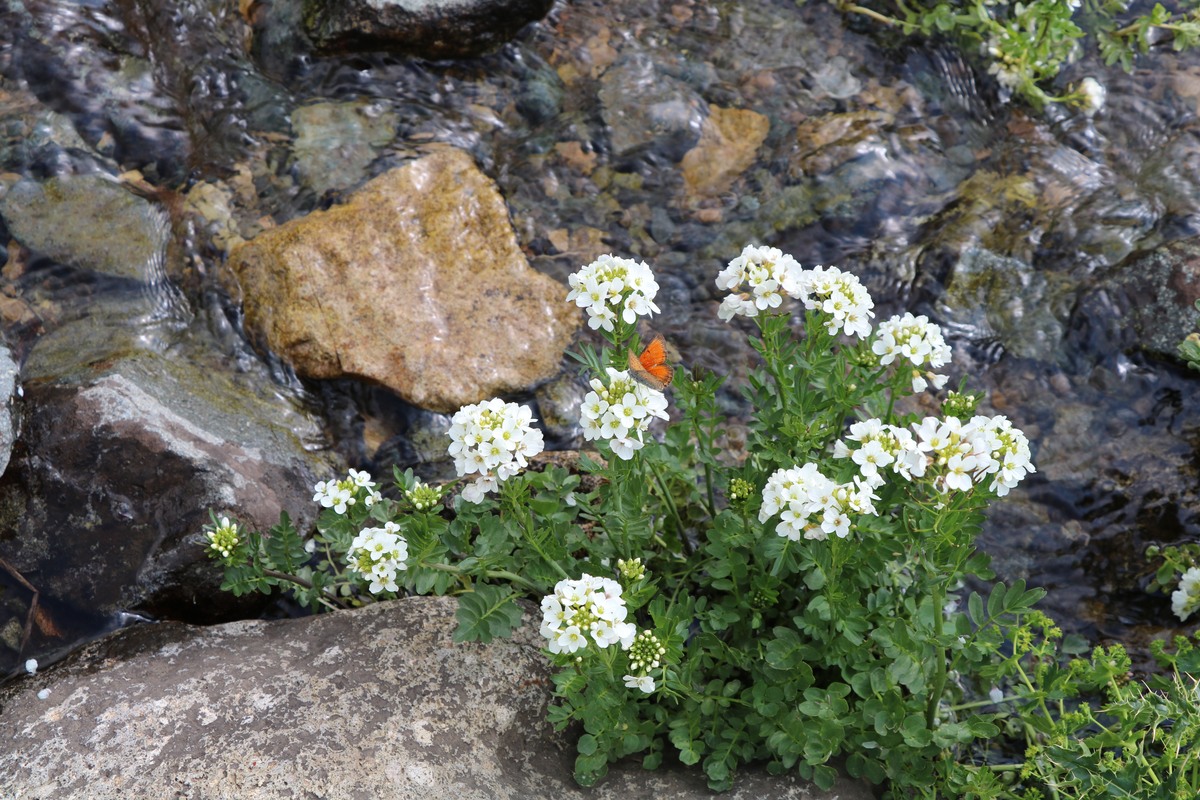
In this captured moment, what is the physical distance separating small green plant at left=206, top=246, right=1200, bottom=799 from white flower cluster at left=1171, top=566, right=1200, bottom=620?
601 millimetres

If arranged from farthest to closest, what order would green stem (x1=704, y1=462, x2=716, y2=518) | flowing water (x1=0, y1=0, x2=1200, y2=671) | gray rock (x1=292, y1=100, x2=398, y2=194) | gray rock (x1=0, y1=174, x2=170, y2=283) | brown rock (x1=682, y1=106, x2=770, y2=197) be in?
brown rock (x1=682, y1=106, x2=770, y2=197), gray rock (x1=292, y1=100, x2=398, y2=194), gray rock (x1=0, y1=174, x2=170, y2=283), flowing water (x1=0, y1=0, x2=1200, y2=671), green stem (x1=704, y1=462, x2=716, y2=518)

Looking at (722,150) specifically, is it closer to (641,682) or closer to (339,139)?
(339,139)

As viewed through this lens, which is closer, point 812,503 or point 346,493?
point 812,503

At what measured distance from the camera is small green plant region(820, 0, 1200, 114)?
16.9 ft

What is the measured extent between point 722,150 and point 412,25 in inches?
67.0

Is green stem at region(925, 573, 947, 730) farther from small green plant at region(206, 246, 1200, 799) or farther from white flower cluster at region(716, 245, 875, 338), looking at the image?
white flower cluster at region(716, 245, 875, 338)

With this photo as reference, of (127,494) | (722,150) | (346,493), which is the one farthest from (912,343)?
(127,494)

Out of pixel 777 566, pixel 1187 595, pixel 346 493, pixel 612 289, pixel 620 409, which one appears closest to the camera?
pixel 620 409

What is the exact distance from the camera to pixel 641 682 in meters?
2.60

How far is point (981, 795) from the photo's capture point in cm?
281

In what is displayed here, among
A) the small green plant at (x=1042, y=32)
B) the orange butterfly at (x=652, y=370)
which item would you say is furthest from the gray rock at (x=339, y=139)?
the small green plant at (x=1042, y=32)

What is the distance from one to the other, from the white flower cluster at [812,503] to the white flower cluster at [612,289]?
0.59 m

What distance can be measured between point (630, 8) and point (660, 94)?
70cm

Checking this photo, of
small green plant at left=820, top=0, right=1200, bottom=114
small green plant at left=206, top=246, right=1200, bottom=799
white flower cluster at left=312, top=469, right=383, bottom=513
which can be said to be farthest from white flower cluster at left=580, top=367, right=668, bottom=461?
small green plant at left=820, top=0, right=1200, bottom=114
